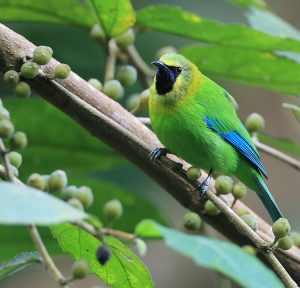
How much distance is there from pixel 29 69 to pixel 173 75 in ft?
4.09

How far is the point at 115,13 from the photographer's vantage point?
9.78 ft

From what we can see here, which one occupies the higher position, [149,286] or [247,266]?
[247,266]

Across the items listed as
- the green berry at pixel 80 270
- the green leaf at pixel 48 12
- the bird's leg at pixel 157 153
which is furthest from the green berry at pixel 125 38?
the green berry at pixel 80 270

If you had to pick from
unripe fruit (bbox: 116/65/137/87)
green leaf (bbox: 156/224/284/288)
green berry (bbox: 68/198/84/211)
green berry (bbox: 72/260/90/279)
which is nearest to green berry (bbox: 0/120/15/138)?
green berry (bbox: 68/198/84/211)

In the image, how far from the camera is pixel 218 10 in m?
5.15

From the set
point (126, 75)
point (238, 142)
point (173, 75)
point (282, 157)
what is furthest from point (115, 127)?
point (238, 142)

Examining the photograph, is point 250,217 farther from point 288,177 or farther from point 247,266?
point 288,177

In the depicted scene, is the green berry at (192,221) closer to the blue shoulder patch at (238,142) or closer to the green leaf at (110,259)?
the green leaf at (110,259)

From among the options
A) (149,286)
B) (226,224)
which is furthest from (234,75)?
(149,286)

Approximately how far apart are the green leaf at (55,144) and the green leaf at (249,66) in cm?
62

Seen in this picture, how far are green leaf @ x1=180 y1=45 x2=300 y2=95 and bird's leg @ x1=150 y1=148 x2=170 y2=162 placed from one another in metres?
0.69

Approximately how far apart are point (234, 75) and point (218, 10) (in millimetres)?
1846

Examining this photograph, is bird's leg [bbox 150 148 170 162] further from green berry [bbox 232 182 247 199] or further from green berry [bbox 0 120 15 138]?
green berry [bbox 0 120 15 138]

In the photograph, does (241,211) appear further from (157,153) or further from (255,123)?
(255,123)
